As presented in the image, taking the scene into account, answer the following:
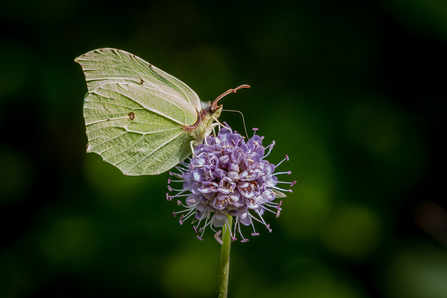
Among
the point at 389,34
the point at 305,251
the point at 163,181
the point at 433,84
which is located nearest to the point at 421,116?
the point at 433,84

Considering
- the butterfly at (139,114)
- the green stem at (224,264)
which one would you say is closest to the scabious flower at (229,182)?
the green stem at (224,264)

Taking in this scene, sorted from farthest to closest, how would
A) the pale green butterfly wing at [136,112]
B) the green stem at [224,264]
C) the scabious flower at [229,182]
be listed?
the pale green butterfly wing at [136,112] < the scabious flower at [229,182] < the green stem at [224,264]

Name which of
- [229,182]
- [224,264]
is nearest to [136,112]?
[229,182]

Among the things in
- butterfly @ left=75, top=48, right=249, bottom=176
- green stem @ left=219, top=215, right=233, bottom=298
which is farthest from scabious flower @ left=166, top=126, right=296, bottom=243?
butterfly @ left=75, top=48, right=249, bottom=176

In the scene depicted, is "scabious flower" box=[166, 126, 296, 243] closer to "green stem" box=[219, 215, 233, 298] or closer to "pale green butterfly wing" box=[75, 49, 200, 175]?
"green stem" box=[219, 215, 233, 298]

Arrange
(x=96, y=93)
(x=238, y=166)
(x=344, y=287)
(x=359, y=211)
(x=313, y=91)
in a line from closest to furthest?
(x=238, y=166), (x=96, y=93), (x=344, y=287), (x=359, y=211), (x=313, y=91)

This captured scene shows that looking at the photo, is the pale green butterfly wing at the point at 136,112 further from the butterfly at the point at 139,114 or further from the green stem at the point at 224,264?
the green stem at the point at 224,264

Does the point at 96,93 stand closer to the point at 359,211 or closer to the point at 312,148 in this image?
the point at 312,148
